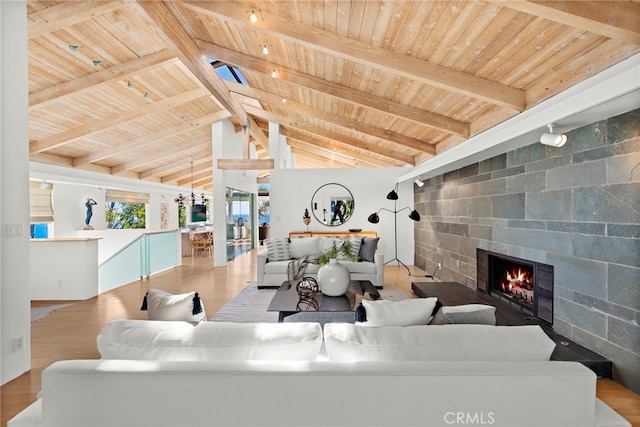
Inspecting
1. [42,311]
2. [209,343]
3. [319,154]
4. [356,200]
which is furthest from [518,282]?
[319,154]

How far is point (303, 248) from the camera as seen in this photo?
579 centimetres

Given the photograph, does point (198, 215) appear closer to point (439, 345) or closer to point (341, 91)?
point (341, 91)

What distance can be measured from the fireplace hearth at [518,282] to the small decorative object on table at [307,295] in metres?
2.27

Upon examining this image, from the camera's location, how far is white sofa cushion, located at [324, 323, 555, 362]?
148 cm

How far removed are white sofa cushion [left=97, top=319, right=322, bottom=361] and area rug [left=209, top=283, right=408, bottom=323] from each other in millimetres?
2396

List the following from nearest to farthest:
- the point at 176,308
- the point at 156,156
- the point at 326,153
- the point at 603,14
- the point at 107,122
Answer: the point at 603,14 → the point at 176,308 → the point at 107,122 → the point at 156,156 → the point at 326,153


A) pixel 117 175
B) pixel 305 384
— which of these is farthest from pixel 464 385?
pixel 117 175

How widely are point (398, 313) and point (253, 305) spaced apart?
3095mm

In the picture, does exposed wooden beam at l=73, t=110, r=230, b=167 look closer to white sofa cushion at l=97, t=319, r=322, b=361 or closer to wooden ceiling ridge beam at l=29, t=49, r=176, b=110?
wooden ceiling ridge beam at l=29, t=49, r=176, b=110

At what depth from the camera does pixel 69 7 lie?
325cm

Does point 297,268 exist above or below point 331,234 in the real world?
below

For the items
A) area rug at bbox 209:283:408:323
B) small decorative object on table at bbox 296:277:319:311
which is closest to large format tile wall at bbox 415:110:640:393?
area rug at bbox 209:283:408:323

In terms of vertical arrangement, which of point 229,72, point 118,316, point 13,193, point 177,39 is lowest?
point 118,316

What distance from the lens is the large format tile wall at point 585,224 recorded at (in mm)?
2330
